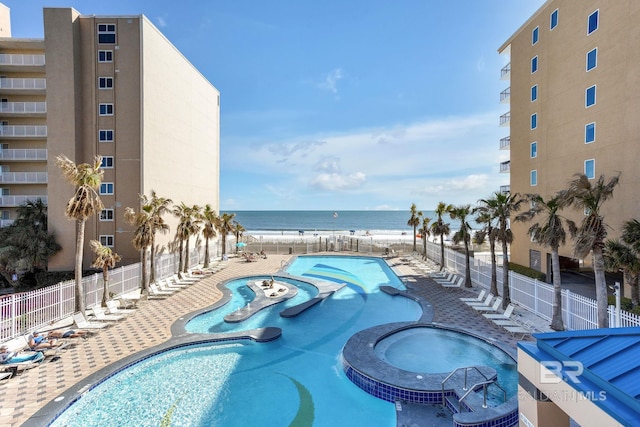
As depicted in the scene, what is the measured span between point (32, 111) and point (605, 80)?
40.4m

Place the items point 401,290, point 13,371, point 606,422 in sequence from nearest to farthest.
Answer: point 606,422
point 13,371
point 401,290

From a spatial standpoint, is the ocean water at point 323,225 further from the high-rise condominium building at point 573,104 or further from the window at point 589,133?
the window at point 589,133

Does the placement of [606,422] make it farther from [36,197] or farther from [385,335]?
[36,197]

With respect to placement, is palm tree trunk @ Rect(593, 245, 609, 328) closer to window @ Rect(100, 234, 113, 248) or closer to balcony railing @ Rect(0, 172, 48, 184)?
window @ Rect(100, 234, 113, 248)

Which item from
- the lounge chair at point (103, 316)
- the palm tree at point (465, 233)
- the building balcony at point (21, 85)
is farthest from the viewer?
the building balcony at point (21, 85)

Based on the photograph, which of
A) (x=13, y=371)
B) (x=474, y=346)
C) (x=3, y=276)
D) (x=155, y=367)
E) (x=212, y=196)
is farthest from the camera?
(x=212, y=196)

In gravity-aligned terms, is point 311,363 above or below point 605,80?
below

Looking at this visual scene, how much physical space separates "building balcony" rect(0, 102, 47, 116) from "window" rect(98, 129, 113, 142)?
21.2ft

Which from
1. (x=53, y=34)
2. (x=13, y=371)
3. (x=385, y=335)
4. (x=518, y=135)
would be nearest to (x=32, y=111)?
(x=53, y=34)

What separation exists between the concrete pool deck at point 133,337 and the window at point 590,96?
13125 mm

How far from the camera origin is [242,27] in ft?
82.2

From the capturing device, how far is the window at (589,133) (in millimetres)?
17395

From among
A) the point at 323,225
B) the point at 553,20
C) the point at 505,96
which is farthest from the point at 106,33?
the point at 323,225

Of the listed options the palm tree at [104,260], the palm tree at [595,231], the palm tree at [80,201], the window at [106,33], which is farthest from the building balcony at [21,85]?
the palm tree at [595,231]
